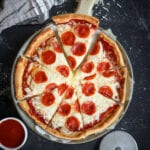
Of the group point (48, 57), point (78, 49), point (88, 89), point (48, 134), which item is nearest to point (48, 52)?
point (48, 57)

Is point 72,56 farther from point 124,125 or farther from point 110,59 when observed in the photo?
point 124,125

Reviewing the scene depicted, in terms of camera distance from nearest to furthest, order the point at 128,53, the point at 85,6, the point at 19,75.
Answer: the point at 19,75, the point at 85,6, the point at 128,53

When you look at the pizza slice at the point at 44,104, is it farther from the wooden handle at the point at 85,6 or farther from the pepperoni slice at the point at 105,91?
the wooden handle at the point at 85,6

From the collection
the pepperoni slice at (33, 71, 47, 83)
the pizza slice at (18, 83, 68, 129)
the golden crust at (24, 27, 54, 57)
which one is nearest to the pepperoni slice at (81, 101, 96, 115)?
the pizza slice at (18, 83, 68, 129)

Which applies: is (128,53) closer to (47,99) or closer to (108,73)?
(108,73)

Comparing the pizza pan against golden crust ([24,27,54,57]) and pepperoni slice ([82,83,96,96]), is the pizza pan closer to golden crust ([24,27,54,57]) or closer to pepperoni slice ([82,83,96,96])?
golden crust ([24,27,54,57])

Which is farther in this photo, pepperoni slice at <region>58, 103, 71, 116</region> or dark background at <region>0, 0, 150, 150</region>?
dark background at <region>0, 0, 150, 150</region>

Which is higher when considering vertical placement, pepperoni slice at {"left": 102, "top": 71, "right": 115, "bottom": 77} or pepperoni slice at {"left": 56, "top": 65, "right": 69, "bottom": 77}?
pepperoni slice at {"left": 56, "top": 65, "right": 69, "bottom": 77}
